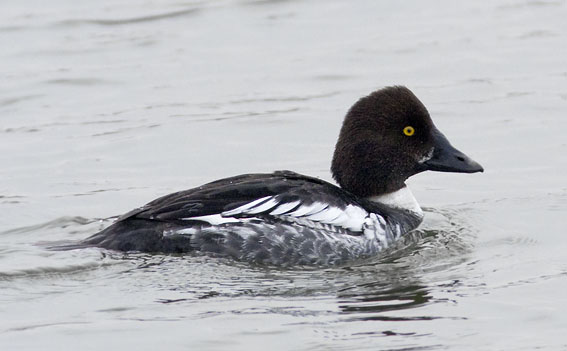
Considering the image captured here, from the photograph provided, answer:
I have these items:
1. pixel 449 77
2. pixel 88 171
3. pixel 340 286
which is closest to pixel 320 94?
pixel 449 77

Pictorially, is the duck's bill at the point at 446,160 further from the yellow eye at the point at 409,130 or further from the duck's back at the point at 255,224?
the duck's back at the point at 255,224

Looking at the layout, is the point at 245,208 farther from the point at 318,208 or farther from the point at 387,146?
the point at 387,146

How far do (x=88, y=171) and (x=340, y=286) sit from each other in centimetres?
452

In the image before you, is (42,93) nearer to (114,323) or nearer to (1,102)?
(1,102)

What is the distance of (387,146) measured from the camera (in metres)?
10.6

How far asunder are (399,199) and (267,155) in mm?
2801

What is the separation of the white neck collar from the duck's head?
46 millimetres

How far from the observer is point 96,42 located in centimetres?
1797

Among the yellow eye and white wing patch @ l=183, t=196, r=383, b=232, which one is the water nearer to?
white wing patch @ l=183, t=196, r=383, b=232

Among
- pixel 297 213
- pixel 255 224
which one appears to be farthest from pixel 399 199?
pixel 255 224

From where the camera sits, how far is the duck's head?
10.5m

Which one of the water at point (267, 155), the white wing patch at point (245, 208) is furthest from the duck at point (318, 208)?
the water at point (267, 155)

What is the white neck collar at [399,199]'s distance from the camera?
1077cm

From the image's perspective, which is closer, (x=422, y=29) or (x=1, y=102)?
(x=1, y=102)
